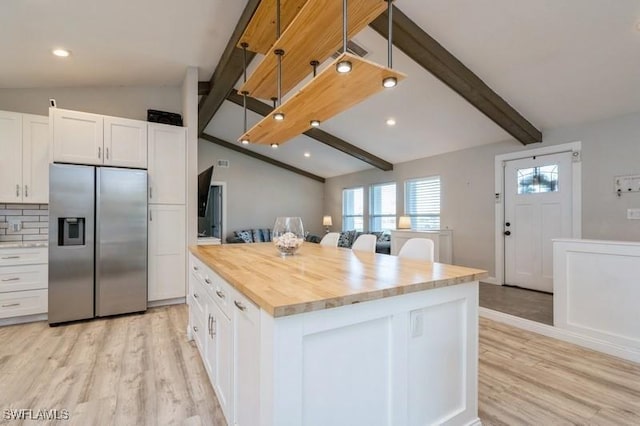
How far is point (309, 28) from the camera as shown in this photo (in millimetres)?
1714

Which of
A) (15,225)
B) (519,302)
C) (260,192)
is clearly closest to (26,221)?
(15,225)

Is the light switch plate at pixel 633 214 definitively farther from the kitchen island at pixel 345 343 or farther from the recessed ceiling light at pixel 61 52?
the recessed ceiling light at pixel 61 52

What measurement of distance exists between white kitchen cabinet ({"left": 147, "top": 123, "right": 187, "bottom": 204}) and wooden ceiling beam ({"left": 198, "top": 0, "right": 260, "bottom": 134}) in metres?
0.74

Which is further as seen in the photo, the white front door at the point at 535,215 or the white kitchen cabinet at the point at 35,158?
the white front door at the point at 535,215

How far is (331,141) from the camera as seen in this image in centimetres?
605

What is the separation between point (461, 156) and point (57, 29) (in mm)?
5436

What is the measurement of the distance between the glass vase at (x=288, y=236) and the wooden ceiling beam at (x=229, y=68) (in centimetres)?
181

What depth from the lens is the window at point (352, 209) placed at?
7859 mm

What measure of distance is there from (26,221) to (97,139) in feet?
4.22

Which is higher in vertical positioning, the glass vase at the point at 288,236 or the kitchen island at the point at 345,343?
the glass vase at the point at 288,236

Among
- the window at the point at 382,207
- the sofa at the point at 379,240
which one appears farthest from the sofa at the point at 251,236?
the window at the point at 382,207

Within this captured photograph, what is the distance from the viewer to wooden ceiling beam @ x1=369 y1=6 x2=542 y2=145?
116 inches

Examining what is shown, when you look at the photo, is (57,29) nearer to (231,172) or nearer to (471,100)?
(471,100)

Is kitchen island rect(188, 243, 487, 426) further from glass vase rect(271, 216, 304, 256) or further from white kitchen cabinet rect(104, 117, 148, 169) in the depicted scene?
white kitchen cabinet rect(104, 117, 148, 169)
